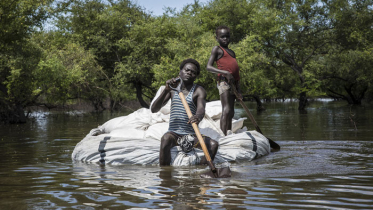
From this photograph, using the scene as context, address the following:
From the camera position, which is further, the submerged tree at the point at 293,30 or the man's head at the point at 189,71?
the submerged tree at the point at 293,30

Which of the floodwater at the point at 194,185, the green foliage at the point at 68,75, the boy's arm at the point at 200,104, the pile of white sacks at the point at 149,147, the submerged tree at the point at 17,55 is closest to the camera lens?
the floodwater at the point at 194,185

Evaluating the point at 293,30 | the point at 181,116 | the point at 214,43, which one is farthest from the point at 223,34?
the point at 293,30

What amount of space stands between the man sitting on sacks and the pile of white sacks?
0.16 m

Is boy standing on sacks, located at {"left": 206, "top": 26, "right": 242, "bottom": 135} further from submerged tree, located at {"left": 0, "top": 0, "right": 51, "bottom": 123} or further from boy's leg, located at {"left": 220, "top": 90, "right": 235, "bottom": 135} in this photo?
submerged tree, located at {"left": 0, "top": 0, "right": 51, "bottom": 123}

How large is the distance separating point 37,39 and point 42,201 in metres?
30.2

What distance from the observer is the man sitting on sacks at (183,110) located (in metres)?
5.79

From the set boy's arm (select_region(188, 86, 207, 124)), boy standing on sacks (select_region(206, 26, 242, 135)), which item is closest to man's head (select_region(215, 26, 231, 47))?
boy standing on sacks (select_region(206, 26, 242, 135))

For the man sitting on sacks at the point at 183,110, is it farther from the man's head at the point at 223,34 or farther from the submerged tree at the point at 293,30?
the submerged tree at the point at 293,30

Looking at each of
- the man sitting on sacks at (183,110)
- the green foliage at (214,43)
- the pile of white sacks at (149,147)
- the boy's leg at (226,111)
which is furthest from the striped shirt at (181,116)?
the green foliage at (214,43)

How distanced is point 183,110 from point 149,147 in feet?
2.53

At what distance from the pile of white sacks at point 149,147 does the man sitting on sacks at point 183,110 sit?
16 centimetres

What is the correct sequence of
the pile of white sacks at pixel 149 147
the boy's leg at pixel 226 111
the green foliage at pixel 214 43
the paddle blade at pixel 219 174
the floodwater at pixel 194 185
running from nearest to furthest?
the floodwater at pixel 194 185, the paddle blade at pixel 219 174, the pile of white sacks at pixel 149 147, the boy's leg at pixel 226 111, the green foliage at pixel 214 43

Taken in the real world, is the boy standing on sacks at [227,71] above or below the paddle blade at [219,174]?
above

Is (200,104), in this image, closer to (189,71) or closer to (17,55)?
(189,71)
